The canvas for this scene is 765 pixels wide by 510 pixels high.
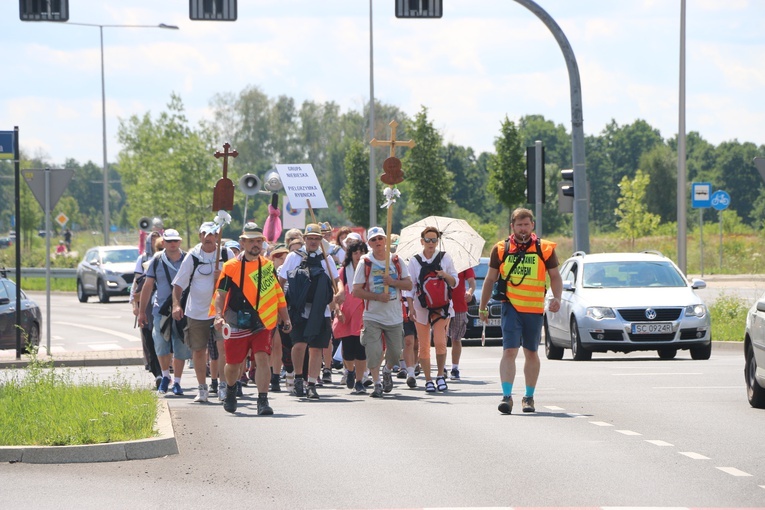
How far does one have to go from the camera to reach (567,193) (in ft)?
84.4

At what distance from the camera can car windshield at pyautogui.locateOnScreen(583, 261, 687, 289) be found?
73.3 feet

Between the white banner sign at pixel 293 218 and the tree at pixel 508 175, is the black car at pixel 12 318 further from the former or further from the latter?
the tree at pixel 508 175

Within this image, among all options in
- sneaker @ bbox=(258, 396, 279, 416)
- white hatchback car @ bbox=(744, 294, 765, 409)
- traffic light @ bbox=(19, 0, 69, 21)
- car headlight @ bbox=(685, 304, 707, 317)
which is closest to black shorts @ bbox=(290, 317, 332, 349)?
sneaker @ bbox=(258, 396, 279, 416)

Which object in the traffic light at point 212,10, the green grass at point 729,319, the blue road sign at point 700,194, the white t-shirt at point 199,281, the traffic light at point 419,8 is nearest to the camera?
the white t-shirt at point 199,281

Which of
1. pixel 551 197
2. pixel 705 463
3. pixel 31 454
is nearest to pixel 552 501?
pixel 705 463

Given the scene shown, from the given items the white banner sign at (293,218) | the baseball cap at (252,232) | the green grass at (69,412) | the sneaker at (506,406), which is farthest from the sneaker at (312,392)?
the white banner sign at (293,218)

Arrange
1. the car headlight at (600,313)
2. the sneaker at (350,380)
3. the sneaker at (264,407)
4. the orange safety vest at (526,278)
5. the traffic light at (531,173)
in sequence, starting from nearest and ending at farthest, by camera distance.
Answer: the orange safety vest at (526,278), the sneaker at (264,407), the sneaker at (350,380), the car headlight at (600,313), the traffic light at (531,173)

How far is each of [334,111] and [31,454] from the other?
112 metres

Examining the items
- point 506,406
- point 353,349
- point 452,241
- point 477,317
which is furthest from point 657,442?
point 477,317

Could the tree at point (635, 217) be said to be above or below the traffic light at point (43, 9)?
below

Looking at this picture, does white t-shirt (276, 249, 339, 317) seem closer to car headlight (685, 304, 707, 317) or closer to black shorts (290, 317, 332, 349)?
black shorts (290, 317, 332, 349)

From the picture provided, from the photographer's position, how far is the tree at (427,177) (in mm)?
71938

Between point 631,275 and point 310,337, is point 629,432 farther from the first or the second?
point 631,275

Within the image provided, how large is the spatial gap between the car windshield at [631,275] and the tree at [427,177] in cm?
4887
